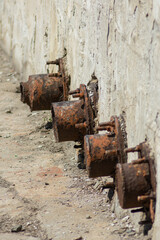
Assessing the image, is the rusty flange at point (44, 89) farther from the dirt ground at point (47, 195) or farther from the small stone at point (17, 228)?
the small stone at point (17, 228)

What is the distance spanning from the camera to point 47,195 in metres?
3.26

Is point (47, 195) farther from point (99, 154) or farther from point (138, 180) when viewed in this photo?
Answer: point (138, 180)

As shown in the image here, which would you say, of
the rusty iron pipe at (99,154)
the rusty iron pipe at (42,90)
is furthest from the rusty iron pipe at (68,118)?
the rusty iron pipe at (42,90)

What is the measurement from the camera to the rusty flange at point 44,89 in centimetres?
402

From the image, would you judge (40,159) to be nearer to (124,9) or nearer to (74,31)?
(74,31)

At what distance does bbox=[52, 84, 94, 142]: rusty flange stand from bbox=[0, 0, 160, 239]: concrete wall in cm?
11

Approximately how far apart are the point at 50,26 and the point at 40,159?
1.68 meters

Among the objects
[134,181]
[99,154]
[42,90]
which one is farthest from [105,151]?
[42,90]

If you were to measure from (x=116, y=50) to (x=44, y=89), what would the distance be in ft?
4.11

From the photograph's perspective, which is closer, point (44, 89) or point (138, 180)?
point (138, 180)

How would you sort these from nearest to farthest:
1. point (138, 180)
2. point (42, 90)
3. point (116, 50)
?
point (138, 180) < point (116, 50) < point (42, 90)

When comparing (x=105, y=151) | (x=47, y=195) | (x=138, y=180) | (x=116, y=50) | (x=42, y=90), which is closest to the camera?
(x=138, y=180)

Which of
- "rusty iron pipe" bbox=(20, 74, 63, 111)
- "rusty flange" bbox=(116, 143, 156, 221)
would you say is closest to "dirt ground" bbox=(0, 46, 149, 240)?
"rusty flange" bbox=(116, 143, 156, 221)

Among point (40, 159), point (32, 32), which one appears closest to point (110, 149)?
point (40, 159)
